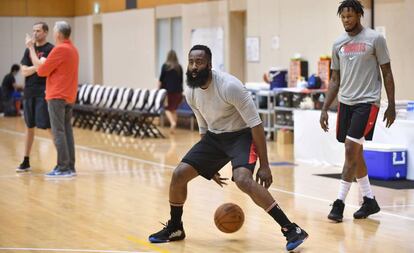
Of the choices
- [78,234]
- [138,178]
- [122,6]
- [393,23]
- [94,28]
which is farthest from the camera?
[94,28]

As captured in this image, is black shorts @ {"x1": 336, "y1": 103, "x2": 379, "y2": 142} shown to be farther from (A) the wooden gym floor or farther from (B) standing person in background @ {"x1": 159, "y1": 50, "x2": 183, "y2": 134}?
(B) standing person in background @ {"x1": 159, "y1": 50, "x2": 183, "y2": 134}

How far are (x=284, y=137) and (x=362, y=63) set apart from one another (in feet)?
28.4

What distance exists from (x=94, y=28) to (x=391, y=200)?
1976cm

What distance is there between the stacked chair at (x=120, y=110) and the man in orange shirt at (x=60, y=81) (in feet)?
21.8

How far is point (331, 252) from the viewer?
6945 millimetres

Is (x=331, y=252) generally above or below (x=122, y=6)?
below

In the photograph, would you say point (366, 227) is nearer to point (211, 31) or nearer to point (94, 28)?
point (211, 31)

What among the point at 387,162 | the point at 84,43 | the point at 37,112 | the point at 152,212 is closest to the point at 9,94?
the point at 84,43

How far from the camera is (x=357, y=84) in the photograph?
8250 mm

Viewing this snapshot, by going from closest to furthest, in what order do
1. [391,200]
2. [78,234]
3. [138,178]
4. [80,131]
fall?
1. [78,234]
2. [391,200]
3. [138,178]
4. [80,131]

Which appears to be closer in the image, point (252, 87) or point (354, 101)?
point (354, 101)

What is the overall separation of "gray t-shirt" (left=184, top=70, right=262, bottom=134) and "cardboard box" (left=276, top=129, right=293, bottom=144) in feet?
31.5

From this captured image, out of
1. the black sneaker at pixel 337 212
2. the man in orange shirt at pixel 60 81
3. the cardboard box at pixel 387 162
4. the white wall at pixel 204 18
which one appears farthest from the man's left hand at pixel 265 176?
the white wall at pixel 204 18

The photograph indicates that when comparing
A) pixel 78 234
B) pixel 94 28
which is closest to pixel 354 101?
pixel 78 234
